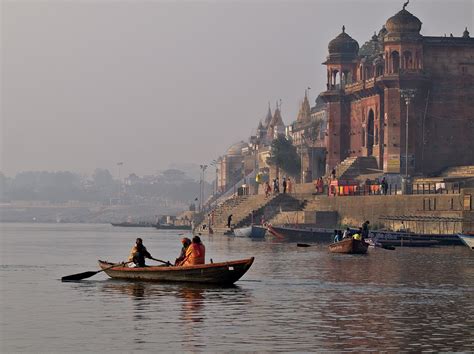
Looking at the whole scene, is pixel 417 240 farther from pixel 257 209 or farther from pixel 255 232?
pixel 257 209

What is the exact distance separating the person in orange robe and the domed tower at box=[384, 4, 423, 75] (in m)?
68.5

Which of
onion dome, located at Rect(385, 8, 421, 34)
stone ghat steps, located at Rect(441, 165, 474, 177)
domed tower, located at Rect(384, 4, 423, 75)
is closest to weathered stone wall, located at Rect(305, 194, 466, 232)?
stone ghat steps, located at Rect(441, 165, 474, 177)

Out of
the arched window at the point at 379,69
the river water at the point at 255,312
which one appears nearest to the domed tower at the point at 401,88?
the arched window at the point at 379,69

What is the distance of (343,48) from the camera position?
12825 centimetres

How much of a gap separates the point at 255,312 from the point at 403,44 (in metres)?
77.0

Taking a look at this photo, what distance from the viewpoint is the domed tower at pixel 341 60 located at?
5012 inches

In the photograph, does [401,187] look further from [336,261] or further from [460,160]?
[336,261]

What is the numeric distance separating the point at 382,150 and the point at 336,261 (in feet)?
172

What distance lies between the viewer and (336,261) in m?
60.4

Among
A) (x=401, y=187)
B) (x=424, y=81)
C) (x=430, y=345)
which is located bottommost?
(x=430, y=345)

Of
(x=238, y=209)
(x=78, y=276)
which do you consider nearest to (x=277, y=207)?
(x=238, y=209)

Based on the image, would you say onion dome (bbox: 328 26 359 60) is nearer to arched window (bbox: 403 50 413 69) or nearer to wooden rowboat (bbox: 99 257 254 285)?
arched window (bbox: 403 50 413 69)

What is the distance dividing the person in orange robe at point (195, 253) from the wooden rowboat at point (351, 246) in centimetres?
2499

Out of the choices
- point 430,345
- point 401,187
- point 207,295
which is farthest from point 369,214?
point 430,345
